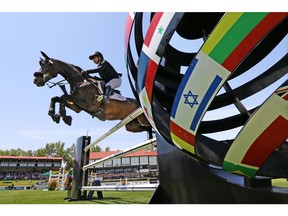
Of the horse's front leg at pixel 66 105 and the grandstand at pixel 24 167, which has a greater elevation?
the grandstand at pixel 24 167

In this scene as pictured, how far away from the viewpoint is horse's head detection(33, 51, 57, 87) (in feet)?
17.7

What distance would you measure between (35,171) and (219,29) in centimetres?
4511

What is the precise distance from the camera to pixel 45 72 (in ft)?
17.8

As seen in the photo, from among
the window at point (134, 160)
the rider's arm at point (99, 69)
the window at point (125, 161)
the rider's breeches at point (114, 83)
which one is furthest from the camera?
the window at point (125, 161)

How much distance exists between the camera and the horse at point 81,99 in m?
5.11

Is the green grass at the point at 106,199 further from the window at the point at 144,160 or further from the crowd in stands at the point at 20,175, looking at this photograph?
the crowd in stands at the point at 20,175

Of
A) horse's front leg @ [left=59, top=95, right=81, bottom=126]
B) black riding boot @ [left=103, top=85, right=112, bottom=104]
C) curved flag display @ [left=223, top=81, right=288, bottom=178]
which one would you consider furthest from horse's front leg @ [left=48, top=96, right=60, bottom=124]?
curved flag display @ [left=223, top=81, right=288, bottom=178]

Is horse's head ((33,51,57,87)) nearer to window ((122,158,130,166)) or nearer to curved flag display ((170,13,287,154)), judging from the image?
curved flag display ((170,13,287,154))

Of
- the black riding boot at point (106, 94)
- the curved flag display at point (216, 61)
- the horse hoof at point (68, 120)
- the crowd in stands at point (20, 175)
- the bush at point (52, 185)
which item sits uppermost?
the crowd in stands at point (20, 175)

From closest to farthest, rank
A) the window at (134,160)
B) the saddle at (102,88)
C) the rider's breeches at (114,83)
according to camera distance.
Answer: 1. the saddle at (102,88)
2. the rider's breeches at (114,83)
3. the window at (134,160)

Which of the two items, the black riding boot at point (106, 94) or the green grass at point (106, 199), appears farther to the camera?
the black riding boot at point (106, 94)

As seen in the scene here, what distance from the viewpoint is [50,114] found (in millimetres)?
5344

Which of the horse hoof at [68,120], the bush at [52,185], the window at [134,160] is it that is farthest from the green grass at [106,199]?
the window at [134,160]

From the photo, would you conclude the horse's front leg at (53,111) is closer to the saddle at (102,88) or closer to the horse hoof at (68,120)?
the horse hoof at (68,120)
